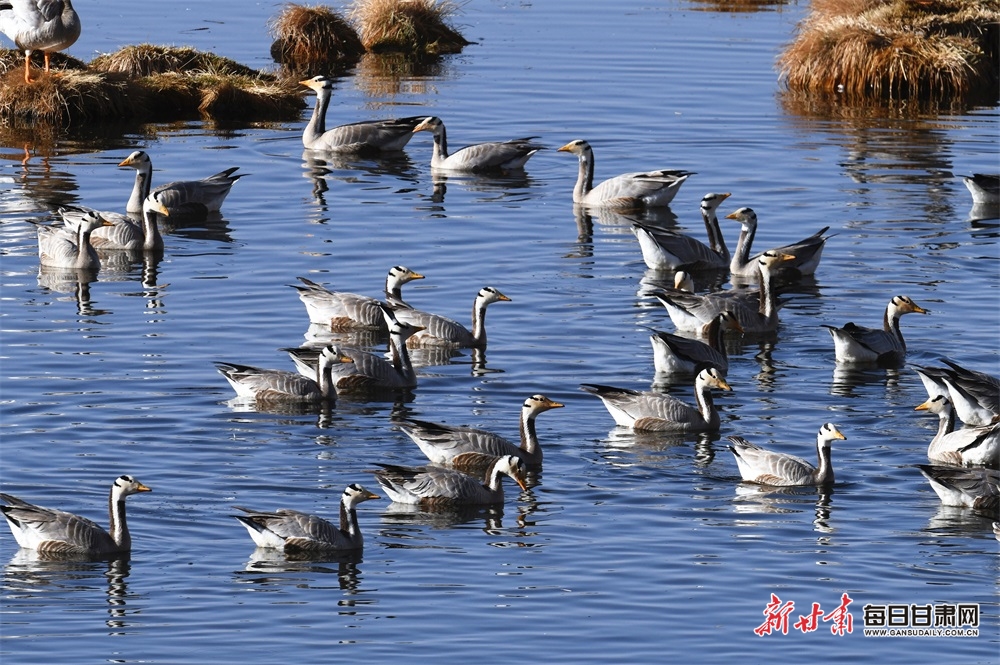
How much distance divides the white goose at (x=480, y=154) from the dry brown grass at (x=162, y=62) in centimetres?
837

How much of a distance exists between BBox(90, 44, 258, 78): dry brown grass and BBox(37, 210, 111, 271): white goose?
546 inches

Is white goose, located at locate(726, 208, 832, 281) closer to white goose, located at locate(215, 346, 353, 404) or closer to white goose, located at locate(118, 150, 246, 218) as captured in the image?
white goose, located at locate(215, 346, 353, 404)

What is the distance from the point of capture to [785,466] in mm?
17578

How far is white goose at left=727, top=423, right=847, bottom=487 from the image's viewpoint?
17594mm

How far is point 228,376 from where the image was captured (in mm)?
20156

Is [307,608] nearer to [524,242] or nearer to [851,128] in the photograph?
[524,242]

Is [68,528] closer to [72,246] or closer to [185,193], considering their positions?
[72,246]

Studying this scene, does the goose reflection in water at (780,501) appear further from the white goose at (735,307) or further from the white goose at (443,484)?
the white goose at (735,307)

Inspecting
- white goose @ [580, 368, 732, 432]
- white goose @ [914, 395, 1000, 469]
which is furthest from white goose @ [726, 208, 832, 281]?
white goose @ [914, 395, 1000, 469]

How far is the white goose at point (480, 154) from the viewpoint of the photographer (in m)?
33.9

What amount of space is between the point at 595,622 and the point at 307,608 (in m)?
2.49

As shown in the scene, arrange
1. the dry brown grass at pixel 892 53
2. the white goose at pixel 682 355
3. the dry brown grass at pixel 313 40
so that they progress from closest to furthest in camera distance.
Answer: the white goose at pixel 682 355
the dry brown grass at pixel 892 53
the dry brown grass at pixel 313 40

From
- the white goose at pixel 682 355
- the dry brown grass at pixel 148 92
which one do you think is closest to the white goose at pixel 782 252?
the white goose at pixel 682 355

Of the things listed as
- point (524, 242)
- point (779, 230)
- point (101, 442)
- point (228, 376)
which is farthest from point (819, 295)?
point (101, 442)
